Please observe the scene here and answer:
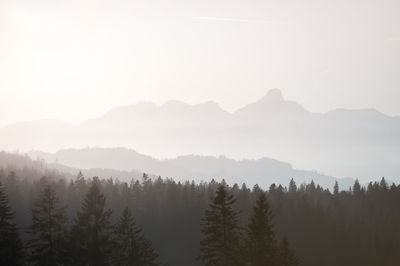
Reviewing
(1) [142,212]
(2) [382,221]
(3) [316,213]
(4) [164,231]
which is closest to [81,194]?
(1) [142,212]

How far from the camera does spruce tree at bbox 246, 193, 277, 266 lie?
→ 32.9m

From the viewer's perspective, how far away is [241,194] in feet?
577

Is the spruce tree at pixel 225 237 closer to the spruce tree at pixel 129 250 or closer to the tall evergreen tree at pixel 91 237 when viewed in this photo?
the spruce tree at pixel 129 250

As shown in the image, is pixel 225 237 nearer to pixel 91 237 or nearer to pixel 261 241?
pixel 261 241

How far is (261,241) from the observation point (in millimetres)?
33094

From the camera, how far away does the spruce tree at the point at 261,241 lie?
1296 inches

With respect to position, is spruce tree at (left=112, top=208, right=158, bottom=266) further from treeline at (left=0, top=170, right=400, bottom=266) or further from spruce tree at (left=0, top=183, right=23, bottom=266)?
treeline at (left=0, top=170, right=400, bottom=266)

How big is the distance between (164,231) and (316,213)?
4284cm

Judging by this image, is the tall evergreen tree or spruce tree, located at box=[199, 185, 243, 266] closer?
the tall evergreen tree

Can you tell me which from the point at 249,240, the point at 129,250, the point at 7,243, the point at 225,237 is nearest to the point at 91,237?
the point at 129,250

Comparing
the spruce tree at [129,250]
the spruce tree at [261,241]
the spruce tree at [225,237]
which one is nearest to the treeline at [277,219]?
the spruce tree at [129,250]

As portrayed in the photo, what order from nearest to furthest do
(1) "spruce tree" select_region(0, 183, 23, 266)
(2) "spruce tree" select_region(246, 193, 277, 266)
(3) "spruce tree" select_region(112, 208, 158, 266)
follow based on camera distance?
(2) "spruce tree" select_region(246, 193, 277, 266) → (1) "spruce tree" select_region(0, 183, 23, 266) → (3) "spruce tree" select_region(112, 208, 158, 266)

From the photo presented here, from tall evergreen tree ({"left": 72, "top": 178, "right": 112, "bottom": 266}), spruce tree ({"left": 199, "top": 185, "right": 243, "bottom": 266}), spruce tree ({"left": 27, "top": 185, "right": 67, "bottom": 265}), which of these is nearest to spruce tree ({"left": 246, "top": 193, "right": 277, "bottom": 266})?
spruce tree ({"left": 199, "top": 185, "right": 243, "bottom": 266})

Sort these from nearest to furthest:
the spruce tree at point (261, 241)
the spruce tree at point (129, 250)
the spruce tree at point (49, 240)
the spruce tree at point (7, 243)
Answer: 1. the spruce tree at point (261, 241)
2. the spruce tree at point (7, 243)
3. the spruce tree at point (49, 240)
4. the spruce tree at point (129, 250)
